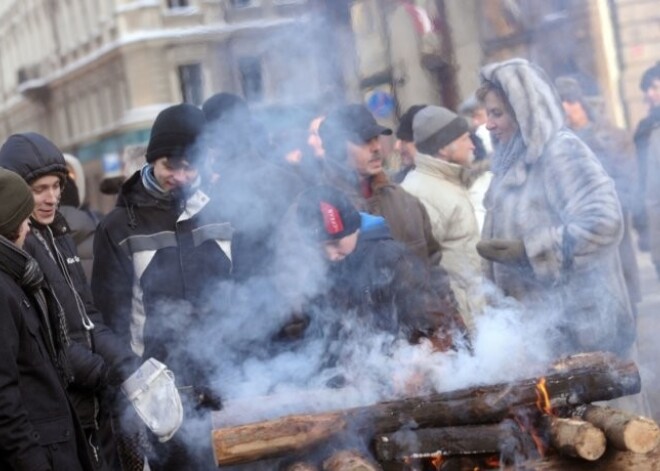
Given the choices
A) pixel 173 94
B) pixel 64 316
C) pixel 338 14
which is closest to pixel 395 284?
pixel 64 316

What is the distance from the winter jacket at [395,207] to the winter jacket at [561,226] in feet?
3.10

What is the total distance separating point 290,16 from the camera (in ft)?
34.5

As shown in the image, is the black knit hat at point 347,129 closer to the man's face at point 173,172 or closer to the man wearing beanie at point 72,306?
the man's face at point 173,172

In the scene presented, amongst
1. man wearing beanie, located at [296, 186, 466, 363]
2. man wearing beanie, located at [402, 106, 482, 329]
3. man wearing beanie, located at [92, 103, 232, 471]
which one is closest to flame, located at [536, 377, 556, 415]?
man wearing beanie, located at [296, 186, 466, 363]

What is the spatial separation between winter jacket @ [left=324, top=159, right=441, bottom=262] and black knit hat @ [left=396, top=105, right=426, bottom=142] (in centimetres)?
139

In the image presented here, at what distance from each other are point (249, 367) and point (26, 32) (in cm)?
4878

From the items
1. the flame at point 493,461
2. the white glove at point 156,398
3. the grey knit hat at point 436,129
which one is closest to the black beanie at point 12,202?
the white glove at point 156,398

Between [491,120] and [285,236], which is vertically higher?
[491,120]

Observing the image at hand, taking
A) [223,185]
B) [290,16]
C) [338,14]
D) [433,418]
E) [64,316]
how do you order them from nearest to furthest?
[433,418] < [64,316] < [223,185] < [338,14] < [290,16]

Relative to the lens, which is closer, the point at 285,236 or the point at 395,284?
the point at 395,284

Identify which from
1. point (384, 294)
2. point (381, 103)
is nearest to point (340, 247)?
point (384, 294)

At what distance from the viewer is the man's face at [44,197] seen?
500 cm

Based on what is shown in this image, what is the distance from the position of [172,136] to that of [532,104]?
5.30ft

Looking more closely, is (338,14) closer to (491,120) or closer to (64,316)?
(491,120)
